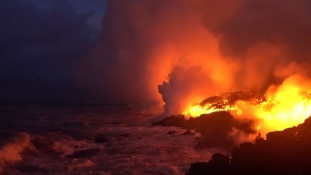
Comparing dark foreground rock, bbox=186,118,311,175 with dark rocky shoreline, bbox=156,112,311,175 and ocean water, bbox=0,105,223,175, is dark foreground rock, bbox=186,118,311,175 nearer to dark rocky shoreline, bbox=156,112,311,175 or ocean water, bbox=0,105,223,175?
dark rocky shoreline, bbox=156,112,311,175

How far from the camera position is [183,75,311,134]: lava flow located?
38.5m

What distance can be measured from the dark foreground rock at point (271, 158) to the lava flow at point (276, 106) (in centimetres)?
1178

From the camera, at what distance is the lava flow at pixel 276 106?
38.5m

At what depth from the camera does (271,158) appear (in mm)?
24391

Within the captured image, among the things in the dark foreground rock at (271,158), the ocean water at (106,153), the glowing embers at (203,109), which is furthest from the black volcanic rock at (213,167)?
the glowing embers at (203,109)

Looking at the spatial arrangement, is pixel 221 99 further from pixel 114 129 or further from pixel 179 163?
pixel 179 163

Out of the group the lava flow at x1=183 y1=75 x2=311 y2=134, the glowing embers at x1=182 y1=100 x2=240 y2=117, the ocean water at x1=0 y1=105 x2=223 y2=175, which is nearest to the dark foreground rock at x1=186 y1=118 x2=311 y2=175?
the ocean water at x1=0 y1=105 x2=223 y2=175

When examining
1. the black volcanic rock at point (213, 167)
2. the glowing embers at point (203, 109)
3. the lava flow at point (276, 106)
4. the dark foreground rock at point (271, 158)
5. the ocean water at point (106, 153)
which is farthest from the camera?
the glowing embers at point (203, 109)

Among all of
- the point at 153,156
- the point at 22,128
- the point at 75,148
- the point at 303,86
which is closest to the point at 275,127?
the point at 303,86

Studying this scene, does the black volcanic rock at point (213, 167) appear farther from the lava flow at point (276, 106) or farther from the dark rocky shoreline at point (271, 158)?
the lava flow at point (276, 106)

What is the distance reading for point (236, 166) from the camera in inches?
979

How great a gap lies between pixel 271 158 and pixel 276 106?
18.7 metres

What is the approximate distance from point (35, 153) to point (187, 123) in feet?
59.1

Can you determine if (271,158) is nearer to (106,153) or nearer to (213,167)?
(213,167)
